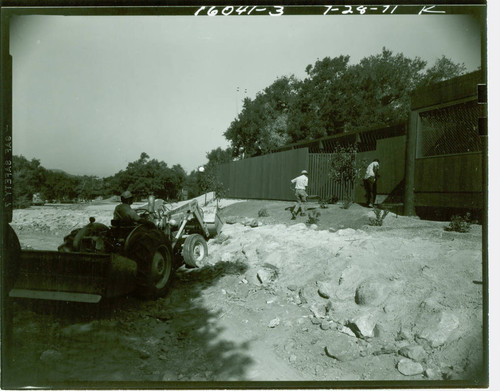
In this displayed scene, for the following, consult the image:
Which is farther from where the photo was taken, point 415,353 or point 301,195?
point 301,195

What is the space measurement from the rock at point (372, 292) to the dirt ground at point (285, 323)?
0.01 metres

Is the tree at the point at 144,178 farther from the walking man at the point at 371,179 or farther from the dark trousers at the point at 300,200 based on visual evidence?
the walking man at the point at 371,179

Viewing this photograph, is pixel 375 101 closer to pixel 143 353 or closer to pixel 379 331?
pixel 379 331

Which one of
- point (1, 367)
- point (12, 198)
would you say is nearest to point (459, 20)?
point (12, 198)

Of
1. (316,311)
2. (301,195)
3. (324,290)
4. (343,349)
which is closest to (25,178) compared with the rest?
(316,311)

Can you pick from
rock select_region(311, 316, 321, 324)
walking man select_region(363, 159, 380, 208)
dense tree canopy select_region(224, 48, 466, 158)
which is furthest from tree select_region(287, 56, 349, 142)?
rock select_region(311, 316, 321, 324)

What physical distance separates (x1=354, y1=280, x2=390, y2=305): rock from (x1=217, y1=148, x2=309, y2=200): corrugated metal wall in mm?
10484

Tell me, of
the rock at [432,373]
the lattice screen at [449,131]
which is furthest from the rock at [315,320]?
the lattice screen at [449,131]

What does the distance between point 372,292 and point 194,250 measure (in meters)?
3.93

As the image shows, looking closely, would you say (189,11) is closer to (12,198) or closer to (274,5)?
(274,5)

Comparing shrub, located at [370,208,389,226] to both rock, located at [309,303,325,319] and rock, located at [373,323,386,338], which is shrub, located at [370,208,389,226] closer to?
rock, located at [309,303,325,319]

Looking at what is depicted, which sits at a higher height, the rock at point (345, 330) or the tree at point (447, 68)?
the tree at point (447, 68)

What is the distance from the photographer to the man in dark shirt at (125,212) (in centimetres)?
557

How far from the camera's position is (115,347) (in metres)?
4.50
